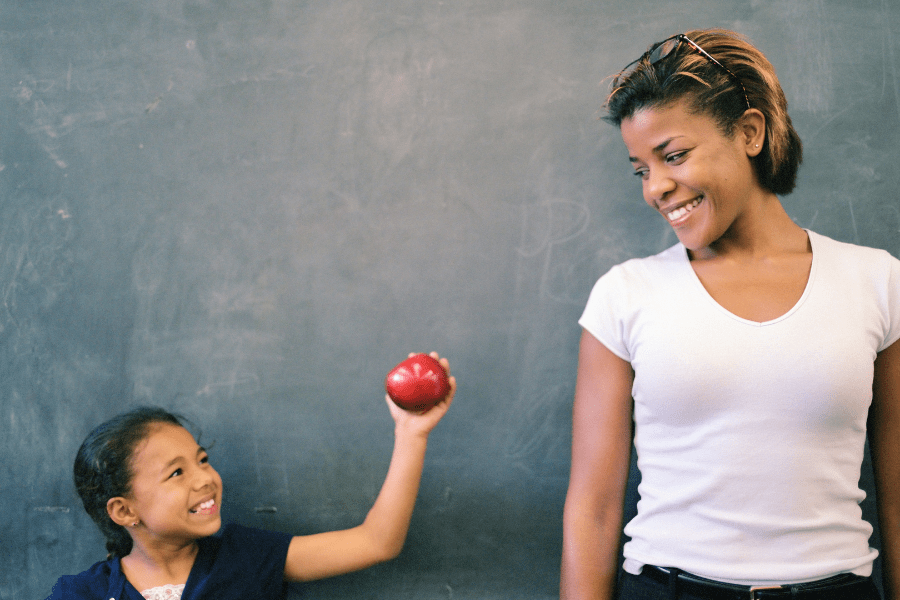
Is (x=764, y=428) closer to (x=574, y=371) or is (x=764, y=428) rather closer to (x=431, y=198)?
(x=574, y=371)

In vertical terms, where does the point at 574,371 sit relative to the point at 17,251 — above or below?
below

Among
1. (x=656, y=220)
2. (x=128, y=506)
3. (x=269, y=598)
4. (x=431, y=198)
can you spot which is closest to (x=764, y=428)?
(x=656, y=220)

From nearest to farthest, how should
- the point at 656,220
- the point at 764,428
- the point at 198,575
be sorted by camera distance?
the point at 764,428, the point at 198,575, the point at 656,220

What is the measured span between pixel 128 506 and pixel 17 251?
0.81 meters

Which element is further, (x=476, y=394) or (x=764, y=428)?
(x=476, y=394)

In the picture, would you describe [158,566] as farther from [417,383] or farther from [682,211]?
[682,211]

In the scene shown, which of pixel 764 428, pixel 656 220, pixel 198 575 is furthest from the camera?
pixel 656 220

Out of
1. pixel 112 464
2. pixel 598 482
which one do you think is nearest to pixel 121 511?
pixel 112 464

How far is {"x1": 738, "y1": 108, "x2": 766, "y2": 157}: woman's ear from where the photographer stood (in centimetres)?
114

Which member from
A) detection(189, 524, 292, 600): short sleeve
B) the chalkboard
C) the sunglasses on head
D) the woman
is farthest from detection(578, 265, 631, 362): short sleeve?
detection(189, 524, 292, 600): short sleeve

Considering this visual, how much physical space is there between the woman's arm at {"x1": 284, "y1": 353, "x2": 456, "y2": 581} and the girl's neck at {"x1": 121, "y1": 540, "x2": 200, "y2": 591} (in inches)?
9.4

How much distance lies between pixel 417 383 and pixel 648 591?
0.60 meters

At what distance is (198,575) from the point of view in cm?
132

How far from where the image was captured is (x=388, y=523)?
1.31 meters
